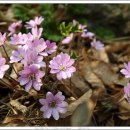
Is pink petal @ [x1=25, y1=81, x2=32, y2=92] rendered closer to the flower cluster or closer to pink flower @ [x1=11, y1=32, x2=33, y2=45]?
the flower cluster

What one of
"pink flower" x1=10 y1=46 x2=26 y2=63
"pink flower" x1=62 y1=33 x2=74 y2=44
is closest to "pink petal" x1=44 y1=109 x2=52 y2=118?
"pink flower" x1=10 y1=46 x2=26 y2=63

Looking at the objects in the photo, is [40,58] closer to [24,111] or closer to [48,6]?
[24,111]

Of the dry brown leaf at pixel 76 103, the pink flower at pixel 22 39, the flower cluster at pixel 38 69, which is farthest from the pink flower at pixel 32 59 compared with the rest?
the dry brown leaf at pixel 76 103

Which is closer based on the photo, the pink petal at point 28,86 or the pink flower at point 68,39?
the pink petal at point 28,86

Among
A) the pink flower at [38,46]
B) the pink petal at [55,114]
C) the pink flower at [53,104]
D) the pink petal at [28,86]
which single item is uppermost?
the pink flower at [38,46]

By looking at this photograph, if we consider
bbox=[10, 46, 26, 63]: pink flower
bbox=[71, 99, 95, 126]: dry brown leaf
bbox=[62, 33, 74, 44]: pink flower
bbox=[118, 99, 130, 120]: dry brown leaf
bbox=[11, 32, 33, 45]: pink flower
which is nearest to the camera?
bbox=[71, 99, 95, 126]: dry brown leaf

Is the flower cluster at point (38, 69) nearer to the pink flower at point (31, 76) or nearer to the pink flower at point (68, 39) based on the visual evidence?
the pink flower at point (31, 76)

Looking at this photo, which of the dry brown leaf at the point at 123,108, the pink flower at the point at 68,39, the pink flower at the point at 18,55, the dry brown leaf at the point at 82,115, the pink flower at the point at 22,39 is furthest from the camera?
the pink flower at the point at 68,39

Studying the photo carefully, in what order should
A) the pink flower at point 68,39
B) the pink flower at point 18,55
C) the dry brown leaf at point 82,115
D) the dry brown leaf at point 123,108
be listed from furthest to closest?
1. the pink flower at point 68,39
2. the dry brown leaf at point 123,108
3. the pink flower at point 18,55
4. the dry brown leaf at point 82,115
